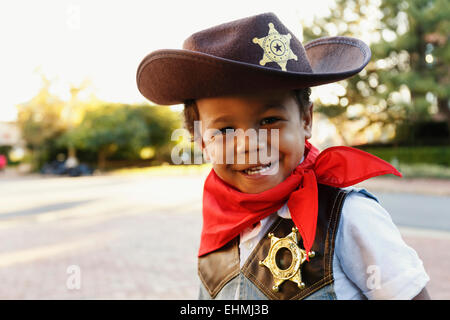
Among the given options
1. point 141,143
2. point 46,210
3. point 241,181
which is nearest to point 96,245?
point 46,210

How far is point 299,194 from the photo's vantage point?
1146mm

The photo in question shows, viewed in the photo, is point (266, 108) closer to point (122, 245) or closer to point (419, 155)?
point (122, 245)

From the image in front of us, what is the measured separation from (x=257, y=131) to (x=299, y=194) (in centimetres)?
22

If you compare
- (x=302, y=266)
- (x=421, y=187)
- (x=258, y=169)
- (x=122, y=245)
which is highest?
(x=258, y=169)

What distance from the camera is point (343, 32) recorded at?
54.6ft

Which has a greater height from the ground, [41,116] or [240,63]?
[41,116]

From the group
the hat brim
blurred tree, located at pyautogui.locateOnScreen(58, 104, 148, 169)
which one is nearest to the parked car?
blurred tree, located at pyautogui.locateOnScreen(58, 104, 148, 169)

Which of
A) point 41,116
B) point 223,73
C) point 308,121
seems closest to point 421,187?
point 308,121

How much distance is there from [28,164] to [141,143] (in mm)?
12552

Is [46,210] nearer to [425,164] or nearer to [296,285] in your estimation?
[296,285]

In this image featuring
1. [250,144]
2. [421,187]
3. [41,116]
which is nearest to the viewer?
[250,144]

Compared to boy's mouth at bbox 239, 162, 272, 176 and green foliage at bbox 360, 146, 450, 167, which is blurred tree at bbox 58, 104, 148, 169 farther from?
boy's mouth at bbox 239, 162, 272, 176

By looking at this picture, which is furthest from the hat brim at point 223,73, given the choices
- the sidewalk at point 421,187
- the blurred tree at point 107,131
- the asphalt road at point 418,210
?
the blurred tree at point 107,131

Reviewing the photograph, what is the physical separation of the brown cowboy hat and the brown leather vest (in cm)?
37
